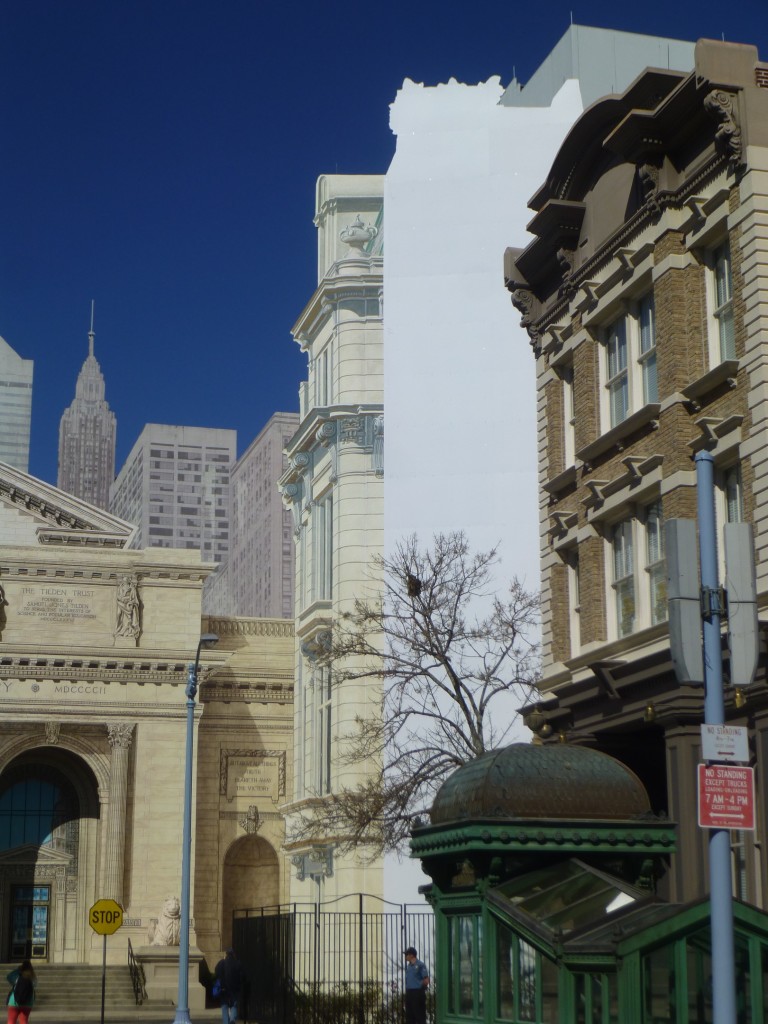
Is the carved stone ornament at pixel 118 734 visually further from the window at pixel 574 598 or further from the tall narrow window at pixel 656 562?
the tall narrow window at pixel 656 562

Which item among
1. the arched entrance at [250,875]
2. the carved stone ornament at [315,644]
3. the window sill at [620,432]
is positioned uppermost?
the window sill at [620,432]

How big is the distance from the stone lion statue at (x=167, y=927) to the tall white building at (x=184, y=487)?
362 feet

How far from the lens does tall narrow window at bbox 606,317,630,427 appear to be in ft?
76.8

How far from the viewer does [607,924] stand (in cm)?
896

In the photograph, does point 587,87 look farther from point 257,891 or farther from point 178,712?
point 257,891

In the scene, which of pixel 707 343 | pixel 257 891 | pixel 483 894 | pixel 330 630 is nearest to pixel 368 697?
pixel 330 630

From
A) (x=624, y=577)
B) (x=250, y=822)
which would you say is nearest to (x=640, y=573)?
(x=624, y=577)

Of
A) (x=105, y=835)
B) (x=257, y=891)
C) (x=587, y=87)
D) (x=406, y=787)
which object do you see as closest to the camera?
(x=406, y=787)

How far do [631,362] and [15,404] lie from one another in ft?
423

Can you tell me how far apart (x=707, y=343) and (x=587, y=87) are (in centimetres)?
2660

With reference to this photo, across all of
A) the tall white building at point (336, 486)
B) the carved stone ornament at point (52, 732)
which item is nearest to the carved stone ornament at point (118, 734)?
the carved stone ornament at point (52, 732)

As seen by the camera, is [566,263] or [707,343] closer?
[707,343]

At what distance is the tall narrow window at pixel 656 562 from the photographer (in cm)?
2169

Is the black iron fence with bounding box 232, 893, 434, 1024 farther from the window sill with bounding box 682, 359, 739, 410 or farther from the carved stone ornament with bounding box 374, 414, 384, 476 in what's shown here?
the window sill with bounding box 682, 359, 739, 410
